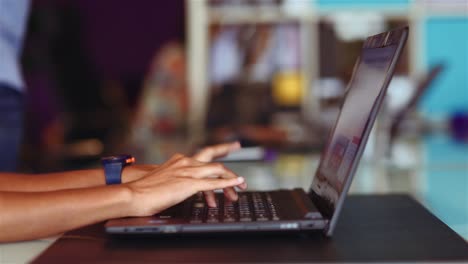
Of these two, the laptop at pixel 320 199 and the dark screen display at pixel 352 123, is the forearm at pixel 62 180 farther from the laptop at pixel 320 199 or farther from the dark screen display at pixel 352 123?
the dark screen display at pixel 352 123

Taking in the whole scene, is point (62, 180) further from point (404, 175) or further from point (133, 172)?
point (404, 175)

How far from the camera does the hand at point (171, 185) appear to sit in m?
0.93

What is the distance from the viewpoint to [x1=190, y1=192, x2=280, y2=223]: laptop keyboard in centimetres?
89

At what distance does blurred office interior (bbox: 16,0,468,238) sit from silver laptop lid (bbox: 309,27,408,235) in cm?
239

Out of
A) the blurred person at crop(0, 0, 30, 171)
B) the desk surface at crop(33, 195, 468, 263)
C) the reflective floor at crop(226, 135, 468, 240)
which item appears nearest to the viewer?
the desk surface at crop(33, 195, 468, 263)

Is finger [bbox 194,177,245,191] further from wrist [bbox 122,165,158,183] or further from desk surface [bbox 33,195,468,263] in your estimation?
wrist [bbox 122,165,158,183]

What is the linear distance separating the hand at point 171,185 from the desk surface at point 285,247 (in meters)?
0.05

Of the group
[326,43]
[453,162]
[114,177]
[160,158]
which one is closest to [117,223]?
[114,177]

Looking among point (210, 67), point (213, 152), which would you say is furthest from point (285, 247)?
point (210, 67)

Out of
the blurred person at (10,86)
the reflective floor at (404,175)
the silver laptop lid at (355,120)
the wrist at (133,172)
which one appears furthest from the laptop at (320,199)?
the blurred person at (10,86)

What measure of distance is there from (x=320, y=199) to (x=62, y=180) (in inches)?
16.8

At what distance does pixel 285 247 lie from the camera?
0.83m

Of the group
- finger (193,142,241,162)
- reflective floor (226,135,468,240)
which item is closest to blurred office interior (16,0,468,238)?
reflective floor (226,135,468,240)

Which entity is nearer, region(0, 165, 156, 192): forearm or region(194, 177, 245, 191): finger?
region(194, 177, 245, 191): finger
